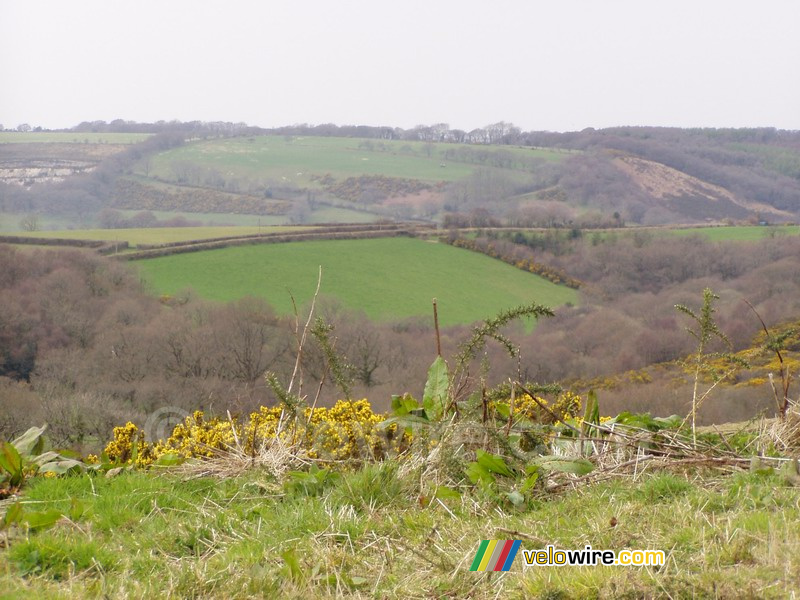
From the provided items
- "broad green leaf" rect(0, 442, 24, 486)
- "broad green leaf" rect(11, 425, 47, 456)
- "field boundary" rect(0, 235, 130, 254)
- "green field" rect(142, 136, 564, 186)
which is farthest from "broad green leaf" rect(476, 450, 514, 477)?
"green field" rect(142, 136, 564, 186)

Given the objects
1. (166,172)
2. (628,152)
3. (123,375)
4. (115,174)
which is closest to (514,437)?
(123,375)

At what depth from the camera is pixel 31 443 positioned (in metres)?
4.53

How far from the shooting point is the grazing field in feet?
192

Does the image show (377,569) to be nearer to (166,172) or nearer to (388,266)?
(388,266)

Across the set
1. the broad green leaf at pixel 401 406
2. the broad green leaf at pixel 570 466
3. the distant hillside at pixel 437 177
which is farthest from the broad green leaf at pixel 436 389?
the distant hillside at pixel 437 177

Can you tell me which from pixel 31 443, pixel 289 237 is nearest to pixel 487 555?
pixel 31 443

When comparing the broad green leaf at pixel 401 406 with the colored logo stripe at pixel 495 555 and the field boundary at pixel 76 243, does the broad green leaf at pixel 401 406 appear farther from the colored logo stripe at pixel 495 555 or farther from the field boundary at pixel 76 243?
the field boundary at pixel 76 243

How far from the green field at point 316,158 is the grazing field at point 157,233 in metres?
19.7

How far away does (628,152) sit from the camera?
95188mm

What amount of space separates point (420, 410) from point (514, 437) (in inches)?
22.1

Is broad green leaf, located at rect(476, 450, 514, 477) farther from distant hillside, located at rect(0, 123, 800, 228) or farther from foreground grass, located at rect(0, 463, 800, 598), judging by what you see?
distant hillside, located at rect(0, 123, 800, 228)

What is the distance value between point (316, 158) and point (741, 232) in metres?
48.8

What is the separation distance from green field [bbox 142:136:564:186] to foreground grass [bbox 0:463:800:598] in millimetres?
81663

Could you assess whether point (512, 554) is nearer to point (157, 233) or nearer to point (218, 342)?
point (218, 342)
